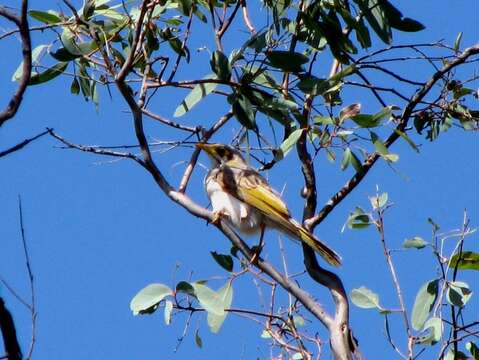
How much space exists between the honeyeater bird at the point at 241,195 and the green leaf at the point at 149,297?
1.17m

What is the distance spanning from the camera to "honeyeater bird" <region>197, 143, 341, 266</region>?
564cm

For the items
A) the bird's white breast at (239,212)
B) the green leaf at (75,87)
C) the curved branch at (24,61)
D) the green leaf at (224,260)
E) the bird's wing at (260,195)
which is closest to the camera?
the curved branch at (24,61)

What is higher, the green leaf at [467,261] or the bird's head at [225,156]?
the bird's head at [225,156]

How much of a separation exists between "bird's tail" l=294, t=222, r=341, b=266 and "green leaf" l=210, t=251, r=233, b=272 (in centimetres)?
37

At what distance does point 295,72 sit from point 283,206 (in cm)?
131

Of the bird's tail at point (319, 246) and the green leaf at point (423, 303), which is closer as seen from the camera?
the green leaf at point (423, 303)

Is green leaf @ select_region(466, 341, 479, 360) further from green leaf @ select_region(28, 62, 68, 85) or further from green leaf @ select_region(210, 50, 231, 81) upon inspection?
green leaf @ select_region(28, 62, 68, 85)

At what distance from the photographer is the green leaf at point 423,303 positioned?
171 inches

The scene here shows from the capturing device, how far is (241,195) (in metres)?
5.87

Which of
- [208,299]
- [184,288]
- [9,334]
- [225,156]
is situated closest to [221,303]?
[208,299]

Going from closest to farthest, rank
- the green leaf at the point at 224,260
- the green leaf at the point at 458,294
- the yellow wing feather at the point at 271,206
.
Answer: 1. the green leaf at the point at 458,294
2. the green leaf at the point at 224,260
3. the yellow wing feather at the point at 271,206

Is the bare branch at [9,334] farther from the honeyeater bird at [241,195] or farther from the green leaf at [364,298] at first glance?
the honeyeater bird at [241,195]

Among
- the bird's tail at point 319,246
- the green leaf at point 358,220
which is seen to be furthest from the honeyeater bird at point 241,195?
the green leaf at point 358,220

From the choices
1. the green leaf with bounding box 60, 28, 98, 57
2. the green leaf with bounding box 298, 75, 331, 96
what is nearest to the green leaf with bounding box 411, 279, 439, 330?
the green leaf with bounding box 298, 75, 331, 96
